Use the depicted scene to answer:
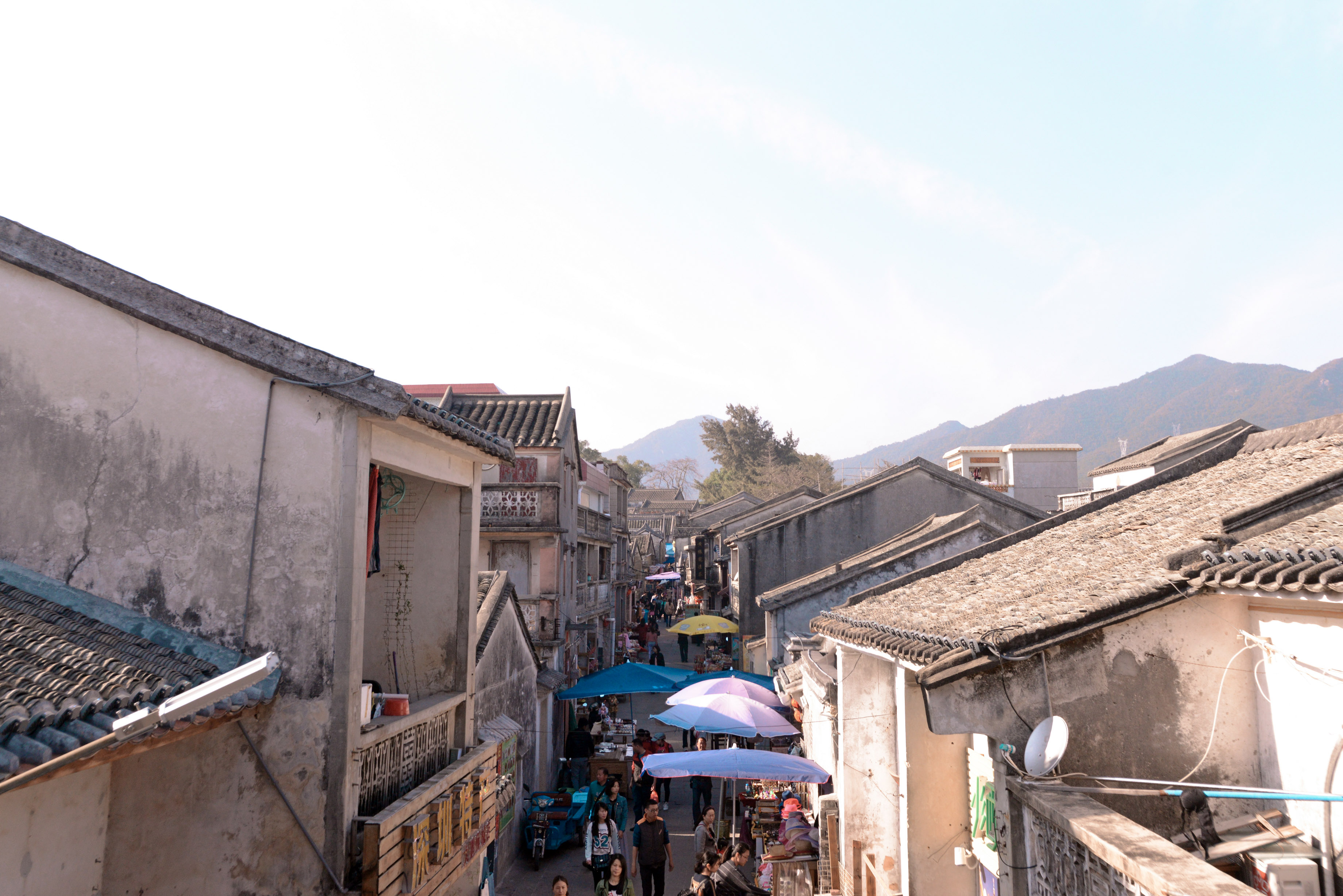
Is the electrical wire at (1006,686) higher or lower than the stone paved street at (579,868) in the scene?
higher

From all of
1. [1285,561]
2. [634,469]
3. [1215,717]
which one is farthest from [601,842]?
[634,469]

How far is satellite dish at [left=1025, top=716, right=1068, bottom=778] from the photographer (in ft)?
18.7

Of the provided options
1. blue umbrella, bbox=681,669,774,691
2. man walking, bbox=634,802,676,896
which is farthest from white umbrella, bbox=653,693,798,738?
blue umbrella, bbox=681,669,774,691

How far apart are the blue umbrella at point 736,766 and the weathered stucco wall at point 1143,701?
569cm

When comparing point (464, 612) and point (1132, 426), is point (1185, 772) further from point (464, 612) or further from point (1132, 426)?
point (1132, 426)

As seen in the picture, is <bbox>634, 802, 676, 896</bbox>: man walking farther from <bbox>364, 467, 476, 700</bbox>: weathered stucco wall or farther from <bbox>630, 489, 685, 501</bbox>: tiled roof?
<bbox>630, 489, 685, 501</bbox>: tiled roof

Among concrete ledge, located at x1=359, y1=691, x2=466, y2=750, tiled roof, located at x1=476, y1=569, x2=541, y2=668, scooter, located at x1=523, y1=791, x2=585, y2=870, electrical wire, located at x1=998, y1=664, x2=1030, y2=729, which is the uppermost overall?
tiled roof, located at x1=476, y1=569, x2=541, y2=668

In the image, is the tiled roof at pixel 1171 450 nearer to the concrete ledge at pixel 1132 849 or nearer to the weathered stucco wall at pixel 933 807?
the weathered stucco wall at pixel 933 807

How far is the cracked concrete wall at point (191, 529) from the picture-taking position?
651cm

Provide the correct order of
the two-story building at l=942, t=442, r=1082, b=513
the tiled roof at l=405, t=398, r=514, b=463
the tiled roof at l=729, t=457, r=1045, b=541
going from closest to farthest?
the tiled roof at l=405, t=398, r=514, b=463 → the tiled roof at l=729, t=457, r=1045, b=541 → the two-story building at l=942, t=442, r=1082, b=513

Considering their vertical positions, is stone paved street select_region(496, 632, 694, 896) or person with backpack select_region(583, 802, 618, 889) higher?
person with backpack select_region(583, 802, 618, 889)

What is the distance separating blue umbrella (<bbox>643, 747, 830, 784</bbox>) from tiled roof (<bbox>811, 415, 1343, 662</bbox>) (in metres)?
1.98

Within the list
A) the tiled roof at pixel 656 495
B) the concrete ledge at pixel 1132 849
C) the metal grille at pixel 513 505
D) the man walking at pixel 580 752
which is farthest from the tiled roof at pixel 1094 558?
the tiled roof at pixel 656 495

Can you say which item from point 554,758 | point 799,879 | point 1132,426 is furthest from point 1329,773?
point 1132,426
